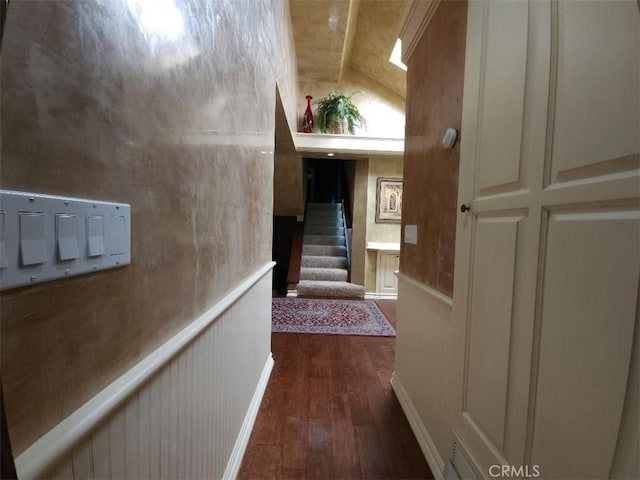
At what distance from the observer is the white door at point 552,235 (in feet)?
1.74

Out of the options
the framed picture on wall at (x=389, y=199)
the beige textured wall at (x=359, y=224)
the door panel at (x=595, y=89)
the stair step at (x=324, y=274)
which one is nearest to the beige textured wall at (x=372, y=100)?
the beige textured wall at (x=359, y=224)

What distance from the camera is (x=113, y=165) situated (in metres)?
0.53

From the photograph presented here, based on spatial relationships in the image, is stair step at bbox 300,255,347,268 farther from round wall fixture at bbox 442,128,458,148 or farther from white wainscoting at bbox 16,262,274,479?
round wall fixture at bbox 442,128,458,148

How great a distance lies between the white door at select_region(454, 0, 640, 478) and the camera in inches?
20.9

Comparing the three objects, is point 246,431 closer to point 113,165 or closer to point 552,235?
point 113,165

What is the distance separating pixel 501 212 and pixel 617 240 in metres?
0.37

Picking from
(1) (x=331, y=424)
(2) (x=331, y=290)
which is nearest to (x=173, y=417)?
(1) (x=331, y=424)

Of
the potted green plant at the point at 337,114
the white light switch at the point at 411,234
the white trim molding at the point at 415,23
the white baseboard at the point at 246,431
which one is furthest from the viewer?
the potted green plant at the point at 337,114

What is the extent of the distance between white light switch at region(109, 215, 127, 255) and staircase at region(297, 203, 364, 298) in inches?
162

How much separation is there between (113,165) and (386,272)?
4499 millimetres

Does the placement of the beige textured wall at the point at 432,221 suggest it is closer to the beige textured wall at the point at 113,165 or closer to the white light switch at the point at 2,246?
the beige textured wall at the point at 113,165

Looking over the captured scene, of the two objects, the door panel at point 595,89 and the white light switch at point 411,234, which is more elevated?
the door panel at point 595,89

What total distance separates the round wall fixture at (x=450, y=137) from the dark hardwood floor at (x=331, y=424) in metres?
1.58

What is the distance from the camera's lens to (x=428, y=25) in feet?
5.41
